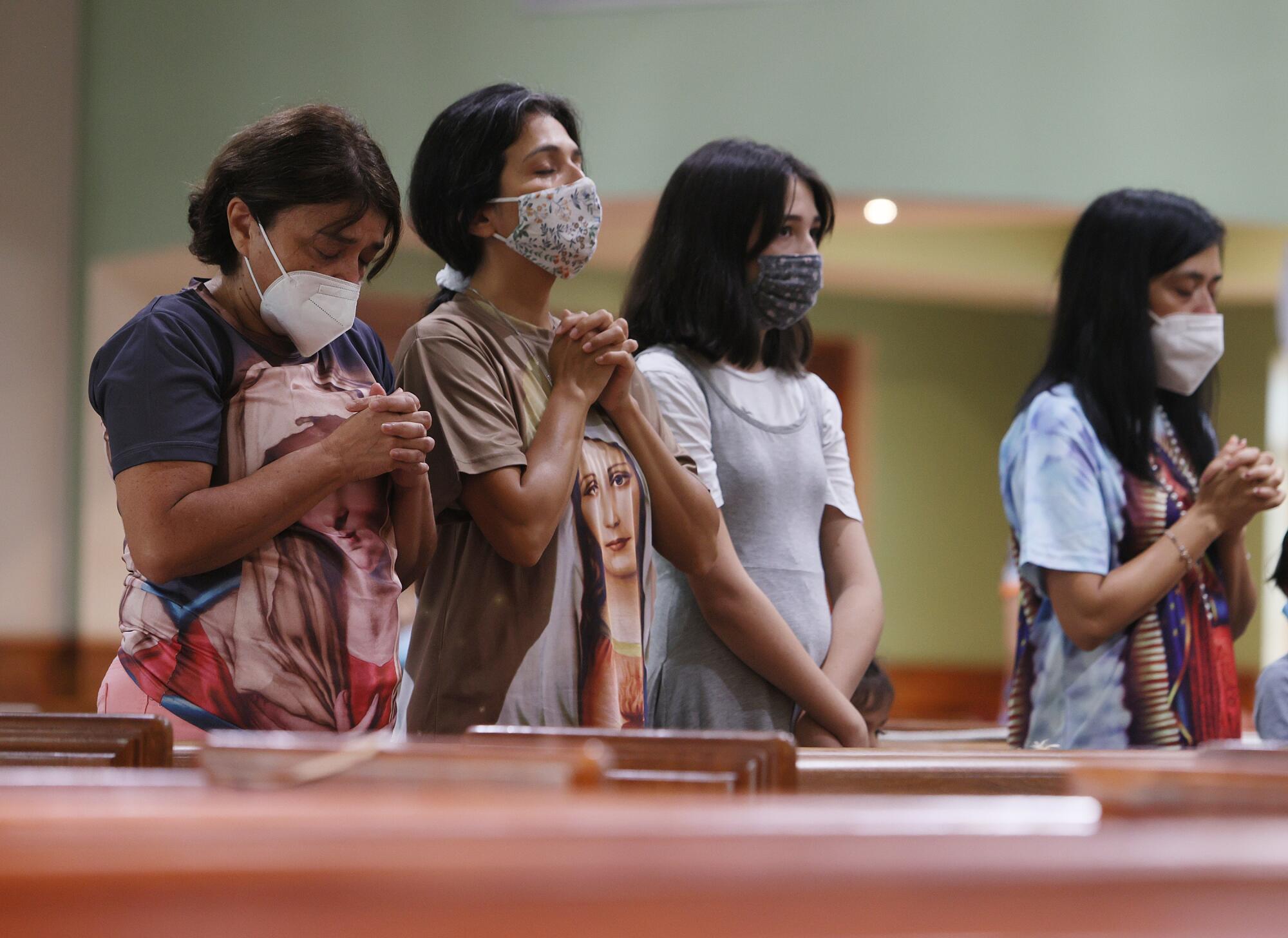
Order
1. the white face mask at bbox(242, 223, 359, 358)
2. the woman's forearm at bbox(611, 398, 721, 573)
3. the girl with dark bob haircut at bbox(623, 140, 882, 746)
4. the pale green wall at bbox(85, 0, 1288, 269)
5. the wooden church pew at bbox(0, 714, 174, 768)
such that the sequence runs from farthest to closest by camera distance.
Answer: the pale green wall at bbox(85, 0, 1288, 269), the girl with dark bob haircut at bbox(623, 140, 882, 746), the woman's forearm at bbox(611, 398, 721, 573), the white face mask at bbox(242, 223, 359, 358), the wooden church pew at bbox(0, 714, 174, 768)

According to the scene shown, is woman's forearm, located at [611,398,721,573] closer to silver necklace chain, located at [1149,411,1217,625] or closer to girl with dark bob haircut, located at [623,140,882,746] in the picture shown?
girl with dark bob haircut, located at [623,140,882,746]

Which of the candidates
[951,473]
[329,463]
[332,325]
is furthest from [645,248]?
[951,473]

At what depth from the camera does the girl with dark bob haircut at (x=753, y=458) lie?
6.28 ft

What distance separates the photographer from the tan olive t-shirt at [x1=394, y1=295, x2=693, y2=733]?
1653mm

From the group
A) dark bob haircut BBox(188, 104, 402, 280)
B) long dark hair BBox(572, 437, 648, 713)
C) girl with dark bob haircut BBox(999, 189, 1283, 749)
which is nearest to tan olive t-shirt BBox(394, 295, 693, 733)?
long dark hair BBox(572, 437, 648, 713)

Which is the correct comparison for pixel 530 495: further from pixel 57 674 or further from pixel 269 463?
pixel 57 674

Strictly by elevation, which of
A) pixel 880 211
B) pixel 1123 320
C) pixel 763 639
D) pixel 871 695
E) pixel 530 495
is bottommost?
pixel 871 695

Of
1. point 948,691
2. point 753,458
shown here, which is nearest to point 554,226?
point 753,458

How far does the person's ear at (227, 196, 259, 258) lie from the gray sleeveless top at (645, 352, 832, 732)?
27.4 inches

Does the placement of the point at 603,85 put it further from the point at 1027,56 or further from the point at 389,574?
the point at 389,574

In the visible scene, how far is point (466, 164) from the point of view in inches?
74.3

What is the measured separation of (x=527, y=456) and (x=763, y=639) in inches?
16.9

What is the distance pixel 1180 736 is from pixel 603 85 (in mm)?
4008

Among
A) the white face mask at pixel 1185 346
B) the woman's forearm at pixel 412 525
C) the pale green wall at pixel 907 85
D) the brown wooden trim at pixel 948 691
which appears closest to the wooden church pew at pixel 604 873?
the woman's forearm at pixel 412 525
